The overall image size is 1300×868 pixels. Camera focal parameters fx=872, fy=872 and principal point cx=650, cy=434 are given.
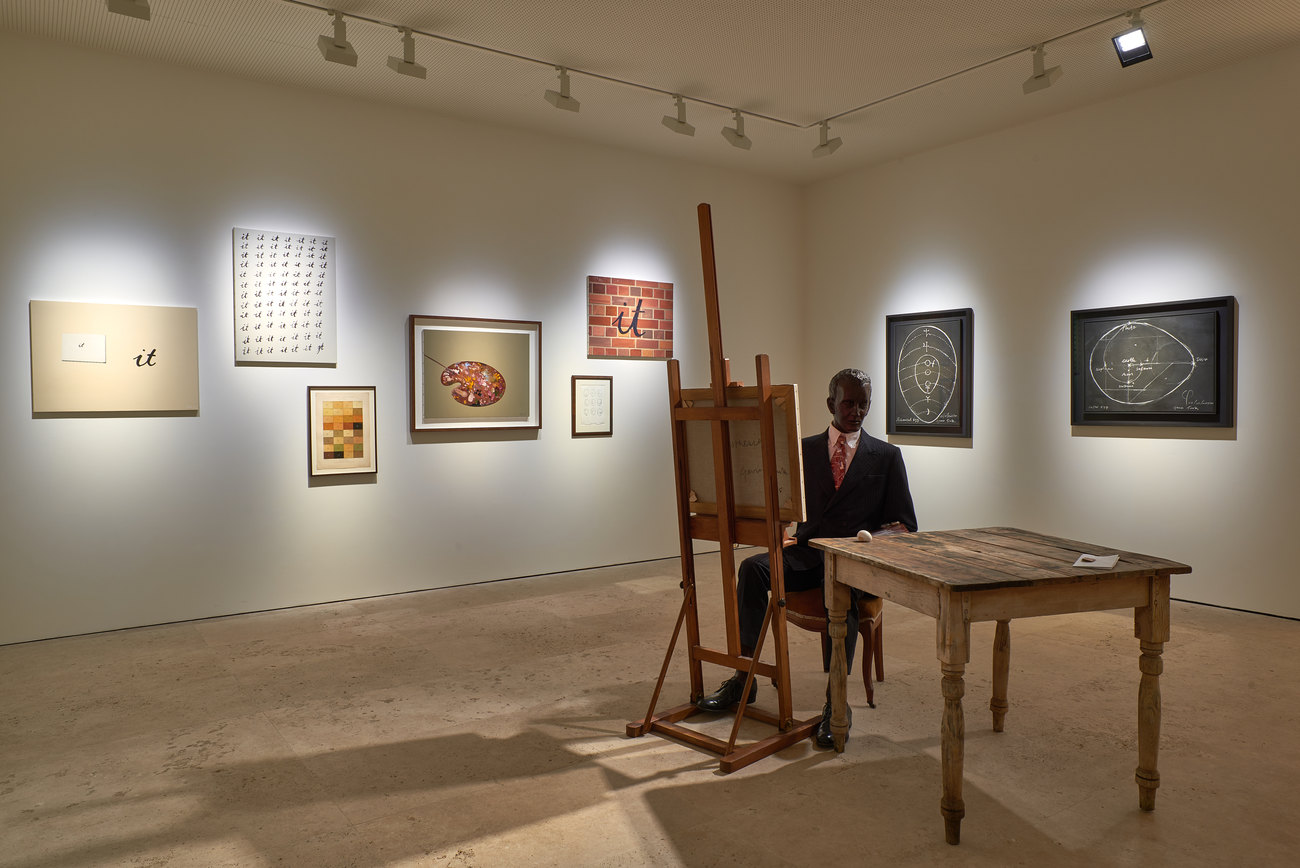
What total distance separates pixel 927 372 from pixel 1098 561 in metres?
4.30

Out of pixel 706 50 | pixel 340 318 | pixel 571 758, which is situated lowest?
pixel 571 758

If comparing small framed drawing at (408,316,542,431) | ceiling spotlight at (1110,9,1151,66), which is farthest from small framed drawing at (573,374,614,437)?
ceiling spotlight at (1110,9,1151,66)

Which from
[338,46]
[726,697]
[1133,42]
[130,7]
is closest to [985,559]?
[726,697]

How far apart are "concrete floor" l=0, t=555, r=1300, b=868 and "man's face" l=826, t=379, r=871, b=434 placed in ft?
3.86

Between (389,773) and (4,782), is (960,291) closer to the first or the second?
(389,773)

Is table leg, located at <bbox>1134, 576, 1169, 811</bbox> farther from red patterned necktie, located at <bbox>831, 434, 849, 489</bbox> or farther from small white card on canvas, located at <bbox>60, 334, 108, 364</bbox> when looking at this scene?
small white card on canvas, located at <bbox>60, 334, 108, 364</bbox>

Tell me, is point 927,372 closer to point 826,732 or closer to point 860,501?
point 860,501

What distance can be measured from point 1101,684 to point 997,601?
6.19 ft

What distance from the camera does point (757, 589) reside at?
344cm

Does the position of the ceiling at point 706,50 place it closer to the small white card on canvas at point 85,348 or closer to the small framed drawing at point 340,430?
the small white card on canvas at point 85,348

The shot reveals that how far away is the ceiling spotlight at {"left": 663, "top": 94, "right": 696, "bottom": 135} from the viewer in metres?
5.57

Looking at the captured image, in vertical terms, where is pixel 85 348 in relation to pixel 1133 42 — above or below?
below

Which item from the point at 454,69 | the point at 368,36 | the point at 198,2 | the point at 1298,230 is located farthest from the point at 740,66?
the point at 1298,230

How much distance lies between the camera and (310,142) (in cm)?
539
